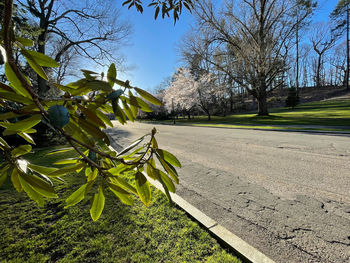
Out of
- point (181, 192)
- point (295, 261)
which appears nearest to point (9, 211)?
point (181, 192)

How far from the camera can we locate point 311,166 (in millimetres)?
4203

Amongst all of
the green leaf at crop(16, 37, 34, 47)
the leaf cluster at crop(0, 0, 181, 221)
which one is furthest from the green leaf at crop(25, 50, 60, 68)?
the green leaf at crop(16, 37, 34, 47)

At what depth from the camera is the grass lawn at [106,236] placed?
1706 mm

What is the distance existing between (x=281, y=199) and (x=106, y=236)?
2.71 m

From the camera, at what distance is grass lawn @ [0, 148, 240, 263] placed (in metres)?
1.71

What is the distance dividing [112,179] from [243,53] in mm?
19087

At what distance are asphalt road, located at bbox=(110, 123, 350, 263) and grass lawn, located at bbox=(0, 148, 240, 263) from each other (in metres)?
0.59

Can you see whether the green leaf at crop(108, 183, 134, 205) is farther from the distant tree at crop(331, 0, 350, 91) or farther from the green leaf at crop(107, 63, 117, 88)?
the distant tree at crop(331, 0, 350, 91)

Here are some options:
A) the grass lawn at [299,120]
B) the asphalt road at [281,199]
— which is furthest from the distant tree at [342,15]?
the asphalt road at [281,199]

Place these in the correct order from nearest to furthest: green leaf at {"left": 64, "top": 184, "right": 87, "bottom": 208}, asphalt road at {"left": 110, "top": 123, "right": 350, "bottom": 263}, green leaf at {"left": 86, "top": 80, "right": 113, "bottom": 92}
A: green leaf at {"left": 86, "top": 80, "right": 113, "bottom": 92}
green leaf at {"left": 64, "top": 184, "right": 87, "bottom": 208}
asphalt road at {"left": 110, "top": 123, "right": 350, "bottom": 263}

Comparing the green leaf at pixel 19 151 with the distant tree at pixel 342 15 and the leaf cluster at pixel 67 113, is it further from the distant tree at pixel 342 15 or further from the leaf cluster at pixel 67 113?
the distant tree at pixel 342 15

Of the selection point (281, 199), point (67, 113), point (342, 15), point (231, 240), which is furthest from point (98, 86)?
point (342, 15)

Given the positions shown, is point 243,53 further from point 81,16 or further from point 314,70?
point 314,70

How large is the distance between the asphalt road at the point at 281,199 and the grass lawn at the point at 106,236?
→ 0.59m
